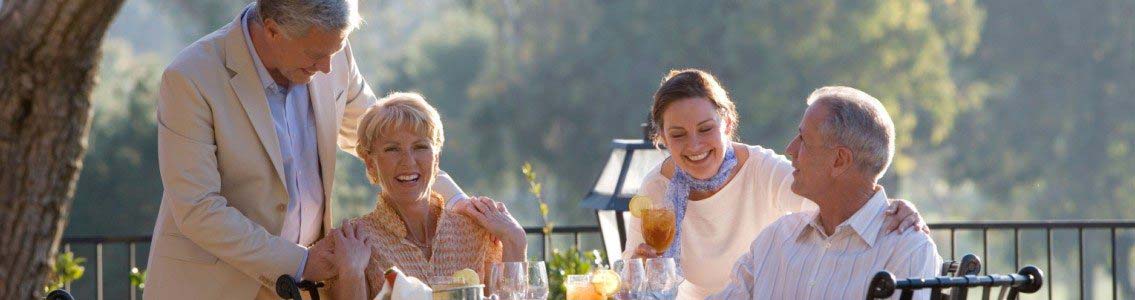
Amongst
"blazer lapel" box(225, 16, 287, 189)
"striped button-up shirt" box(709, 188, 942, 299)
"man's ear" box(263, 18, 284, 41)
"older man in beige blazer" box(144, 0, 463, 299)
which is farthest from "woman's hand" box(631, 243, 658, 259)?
"man's ear" box(263, 18, 284, 41)

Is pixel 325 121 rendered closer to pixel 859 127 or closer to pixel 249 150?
pixel 249 150

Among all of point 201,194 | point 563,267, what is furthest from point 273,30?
point 563,267

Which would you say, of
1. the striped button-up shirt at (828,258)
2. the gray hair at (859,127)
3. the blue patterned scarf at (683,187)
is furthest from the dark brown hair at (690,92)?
the gray hair at (859,127)

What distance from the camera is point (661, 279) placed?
307 cm

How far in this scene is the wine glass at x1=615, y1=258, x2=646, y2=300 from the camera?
3098mm

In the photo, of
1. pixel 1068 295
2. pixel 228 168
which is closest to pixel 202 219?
pixel 228 168

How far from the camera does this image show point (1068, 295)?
3544cm

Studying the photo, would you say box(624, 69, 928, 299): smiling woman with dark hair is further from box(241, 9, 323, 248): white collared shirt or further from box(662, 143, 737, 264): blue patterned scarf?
box(241, 9, 323, 248): white collared shirt

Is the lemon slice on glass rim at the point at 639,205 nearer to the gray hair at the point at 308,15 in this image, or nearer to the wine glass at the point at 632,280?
the wine glass at the point at 632,280

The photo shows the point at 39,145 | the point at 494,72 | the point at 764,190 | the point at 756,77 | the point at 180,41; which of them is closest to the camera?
the point at 39,145

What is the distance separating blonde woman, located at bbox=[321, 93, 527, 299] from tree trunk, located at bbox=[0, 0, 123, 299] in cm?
132

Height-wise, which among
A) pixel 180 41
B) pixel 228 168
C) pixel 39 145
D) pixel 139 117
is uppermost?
pixel 180 41

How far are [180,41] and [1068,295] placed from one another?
70.2 ft

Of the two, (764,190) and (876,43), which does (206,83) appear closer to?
(764,190)
